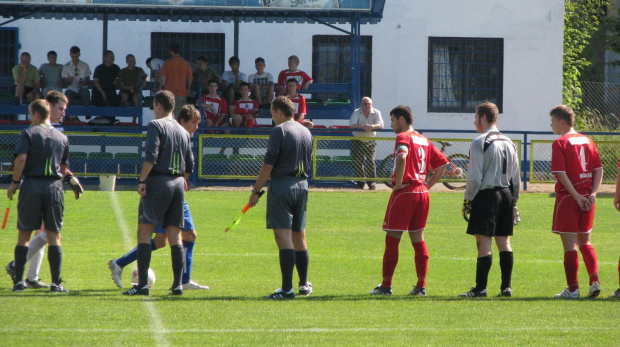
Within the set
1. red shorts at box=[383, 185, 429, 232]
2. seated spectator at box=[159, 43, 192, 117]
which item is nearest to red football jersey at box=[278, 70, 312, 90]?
seated spectator at box=[159, 43, 192, 117]

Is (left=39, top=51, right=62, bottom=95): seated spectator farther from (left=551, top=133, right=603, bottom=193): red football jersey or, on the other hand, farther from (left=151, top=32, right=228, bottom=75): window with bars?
(left=551, top=133, right=603, bottom=193): red football jersey

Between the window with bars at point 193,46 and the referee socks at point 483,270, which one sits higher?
the window with bars at point 193,46

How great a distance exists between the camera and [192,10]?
76.8 feet

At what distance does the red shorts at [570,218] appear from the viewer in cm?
903

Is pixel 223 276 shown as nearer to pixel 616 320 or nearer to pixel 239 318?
pixel 239 318

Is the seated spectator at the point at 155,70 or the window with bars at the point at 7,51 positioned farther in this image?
the window with bars at the point at 7,51

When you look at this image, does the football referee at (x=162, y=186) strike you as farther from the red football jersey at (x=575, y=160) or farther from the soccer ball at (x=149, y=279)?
the red football jersey at (x=575, y=160)

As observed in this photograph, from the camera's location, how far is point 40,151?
8742mm

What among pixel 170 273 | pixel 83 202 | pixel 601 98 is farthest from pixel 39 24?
pixel 601 98

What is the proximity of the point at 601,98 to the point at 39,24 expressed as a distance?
20.8 metres

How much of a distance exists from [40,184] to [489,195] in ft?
13.9

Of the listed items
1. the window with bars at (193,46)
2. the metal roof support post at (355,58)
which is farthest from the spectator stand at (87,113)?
the metal roof support post at (355,58)

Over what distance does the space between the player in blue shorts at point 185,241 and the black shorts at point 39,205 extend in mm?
781

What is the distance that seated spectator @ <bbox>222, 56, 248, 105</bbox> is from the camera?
74.1 ft
